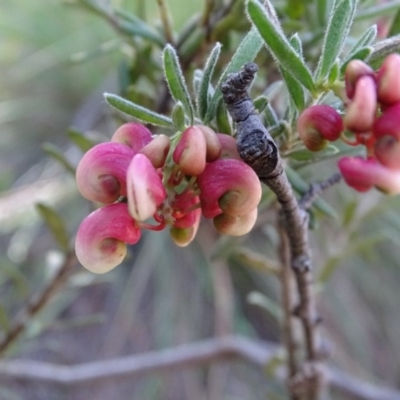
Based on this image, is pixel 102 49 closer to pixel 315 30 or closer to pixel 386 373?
pixel 315 30

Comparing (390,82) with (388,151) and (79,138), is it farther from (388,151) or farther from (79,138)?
(79,138)

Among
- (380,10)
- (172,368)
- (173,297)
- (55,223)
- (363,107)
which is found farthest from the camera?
(173,297)

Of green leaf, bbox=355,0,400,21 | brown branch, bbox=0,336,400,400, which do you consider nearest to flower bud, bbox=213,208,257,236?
green leaf, bbox=355,0,400,21

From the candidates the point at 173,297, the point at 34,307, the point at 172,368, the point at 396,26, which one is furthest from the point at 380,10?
the point at 173,297

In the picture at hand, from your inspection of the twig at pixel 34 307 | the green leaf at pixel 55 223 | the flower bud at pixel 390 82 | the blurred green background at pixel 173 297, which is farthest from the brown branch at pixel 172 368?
the flower bud at pixel 390 82

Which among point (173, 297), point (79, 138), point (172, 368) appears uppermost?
point (79, 138)

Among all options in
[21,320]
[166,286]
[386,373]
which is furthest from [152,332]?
[21,320]

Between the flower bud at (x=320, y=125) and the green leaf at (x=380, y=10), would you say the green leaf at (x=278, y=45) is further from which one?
the green leaf at (x=380, y=10)

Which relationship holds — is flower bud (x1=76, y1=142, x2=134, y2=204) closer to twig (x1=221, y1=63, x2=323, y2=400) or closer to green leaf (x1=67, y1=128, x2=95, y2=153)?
twig (x1=221, y1=63, x2=323, y2=400)
